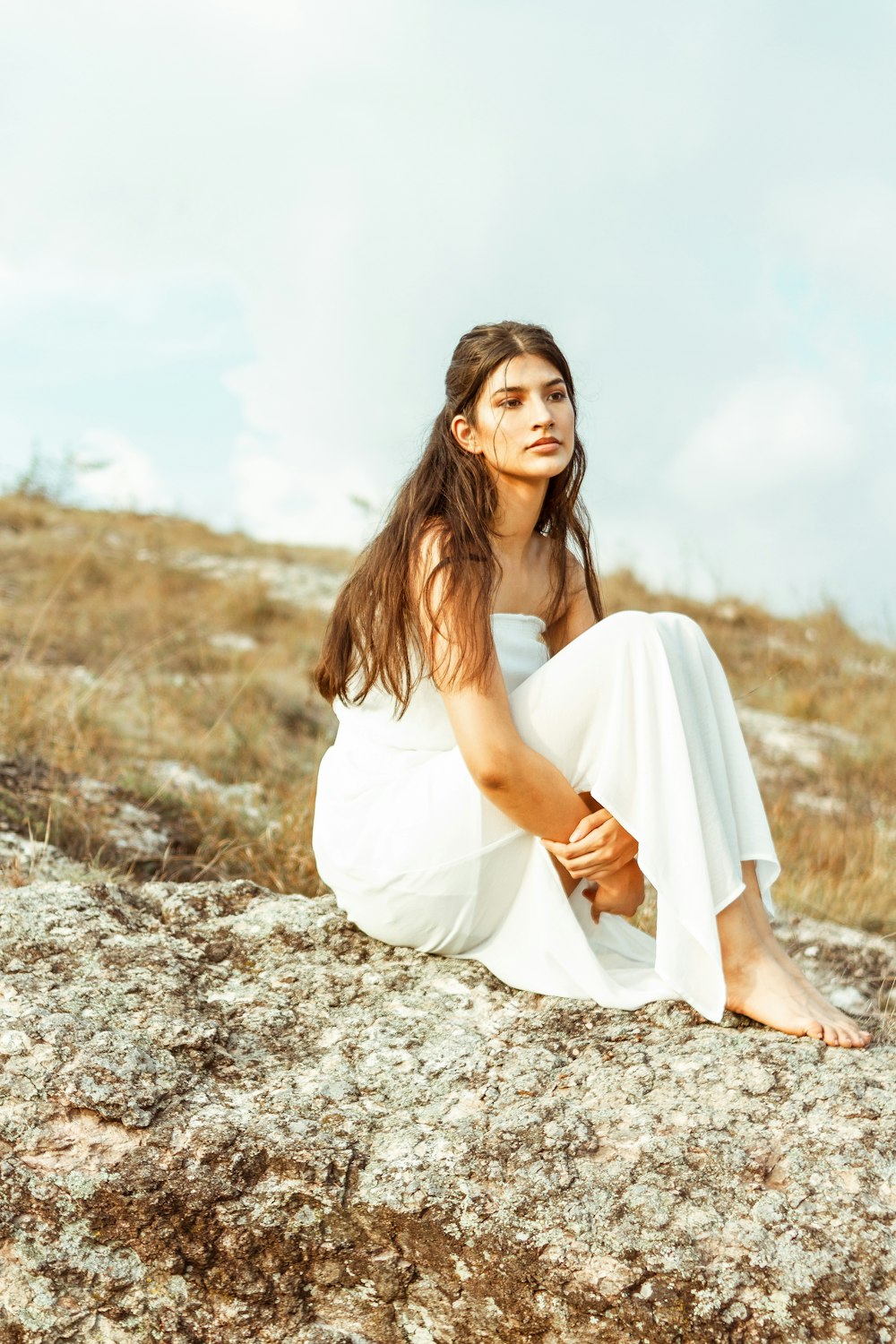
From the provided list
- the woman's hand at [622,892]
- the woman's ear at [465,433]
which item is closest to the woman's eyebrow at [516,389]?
the woman's ear at [465,433]

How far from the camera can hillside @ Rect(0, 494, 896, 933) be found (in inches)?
143

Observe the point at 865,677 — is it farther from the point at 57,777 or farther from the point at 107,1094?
the point at 107,1094

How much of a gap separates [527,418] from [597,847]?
102 centimetres

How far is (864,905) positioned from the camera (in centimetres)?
432

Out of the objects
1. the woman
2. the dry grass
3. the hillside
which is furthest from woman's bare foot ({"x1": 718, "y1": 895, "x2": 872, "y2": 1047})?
the dry grass

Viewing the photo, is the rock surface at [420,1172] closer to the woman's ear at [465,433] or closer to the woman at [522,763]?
the woman at [522,763]

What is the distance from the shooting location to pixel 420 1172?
5.68 feet

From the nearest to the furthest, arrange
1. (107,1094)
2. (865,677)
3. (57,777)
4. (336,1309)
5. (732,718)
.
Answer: (336,1309)
(107,1094)
(732,718)
(57,777)
(865,677)

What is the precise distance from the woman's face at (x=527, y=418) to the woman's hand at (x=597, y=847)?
85cm

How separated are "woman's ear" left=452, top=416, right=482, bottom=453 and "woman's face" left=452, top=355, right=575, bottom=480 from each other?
0.03m

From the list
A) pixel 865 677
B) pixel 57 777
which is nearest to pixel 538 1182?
pixel 57 777

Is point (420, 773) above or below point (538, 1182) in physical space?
above

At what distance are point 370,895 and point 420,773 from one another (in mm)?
297

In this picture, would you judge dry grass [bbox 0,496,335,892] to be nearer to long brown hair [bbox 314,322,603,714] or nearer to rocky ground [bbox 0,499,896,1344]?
rocky ground [bbox 0,499,896,1344]
